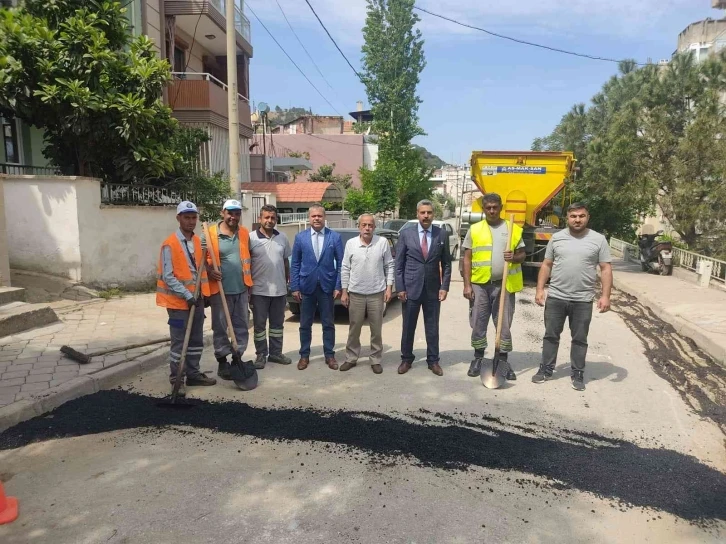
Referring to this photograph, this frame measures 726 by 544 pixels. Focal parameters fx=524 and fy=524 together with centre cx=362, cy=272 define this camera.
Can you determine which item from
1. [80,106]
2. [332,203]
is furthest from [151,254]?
[332,203]

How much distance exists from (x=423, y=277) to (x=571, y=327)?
60.8 inches

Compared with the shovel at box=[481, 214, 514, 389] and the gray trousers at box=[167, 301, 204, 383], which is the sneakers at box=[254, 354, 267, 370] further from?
the shovel at box=[481, 214, 514, 389]

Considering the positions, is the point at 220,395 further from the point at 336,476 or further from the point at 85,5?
the point at 85,5

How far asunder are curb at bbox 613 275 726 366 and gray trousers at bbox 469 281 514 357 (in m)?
3.10

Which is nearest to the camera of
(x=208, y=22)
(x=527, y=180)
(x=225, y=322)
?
(x=225, y=322)

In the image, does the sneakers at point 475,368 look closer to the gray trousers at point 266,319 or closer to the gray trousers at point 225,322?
the gray trousers at point 266,319

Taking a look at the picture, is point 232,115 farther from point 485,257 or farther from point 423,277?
point 485,257

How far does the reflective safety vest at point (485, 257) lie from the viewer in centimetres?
527

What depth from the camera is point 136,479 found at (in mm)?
3252

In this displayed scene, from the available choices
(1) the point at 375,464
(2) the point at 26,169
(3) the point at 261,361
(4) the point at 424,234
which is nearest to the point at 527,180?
(4) the point at 424,234

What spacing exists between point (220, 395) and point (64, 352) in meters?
2.10

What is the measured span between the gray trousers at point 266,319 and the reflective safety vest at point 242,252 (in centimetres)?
31

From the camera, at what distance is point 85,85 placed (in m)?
8.52

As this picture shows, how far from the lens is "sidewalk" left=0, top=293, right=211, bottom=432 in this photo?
4.47 meters
